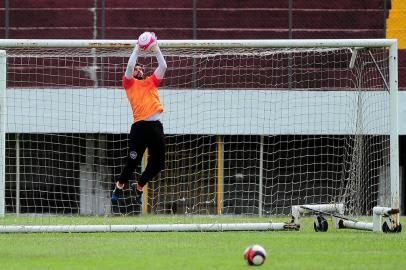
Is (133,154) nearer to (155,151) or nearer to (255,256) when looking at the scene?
(155,151)

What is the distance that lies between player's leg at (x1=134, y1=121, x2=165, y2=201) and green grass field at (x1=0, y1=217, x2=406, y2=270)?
2.52 ft

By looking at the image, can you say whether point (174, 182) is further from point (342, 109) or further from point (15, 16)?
point (15, 16)

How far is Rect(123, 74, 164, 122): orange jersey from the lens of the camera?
13.4 m

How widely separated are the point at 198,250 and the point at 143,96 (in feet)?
9.80

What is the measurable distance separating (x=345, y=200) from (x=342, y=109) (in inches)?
267

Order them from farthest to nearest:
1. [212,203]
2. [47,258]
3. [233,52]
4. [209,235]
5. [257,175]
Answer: [257,175]
[212,203]
[233,52]
[209,235]
[47,258]

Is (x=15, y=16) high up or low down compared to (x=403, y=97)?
up

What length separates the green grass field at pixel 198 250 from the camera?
31.3 feet

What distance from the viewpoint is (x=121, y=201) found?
22500mm

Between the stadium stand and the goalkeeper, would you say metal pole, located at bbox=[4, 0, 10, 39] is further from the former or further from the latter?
the goalkeeper

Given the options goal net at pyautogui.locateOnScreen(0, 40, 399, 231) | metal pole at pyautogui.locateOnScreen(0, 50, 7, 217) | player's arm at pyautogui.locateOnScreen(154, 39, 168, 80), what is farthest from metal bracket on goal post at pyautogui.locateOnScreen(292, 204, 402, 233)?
goal net at pyautogui.locateOnScreen(0, 40, 399, 231)

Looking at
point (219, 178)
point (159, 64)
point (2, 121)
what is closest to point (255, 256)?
point (159, 64)

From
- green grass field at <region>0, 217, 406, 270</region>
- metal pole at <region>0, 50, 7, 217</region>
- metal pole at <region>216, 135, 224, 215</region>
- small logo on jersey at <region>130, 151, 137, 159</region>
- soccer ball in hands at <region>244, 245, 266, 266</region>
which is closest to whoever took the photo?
soccer ball in hands at <region>244, 245, 266, 266</region>

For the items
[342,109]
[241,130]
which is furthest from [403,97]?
[241,130]
